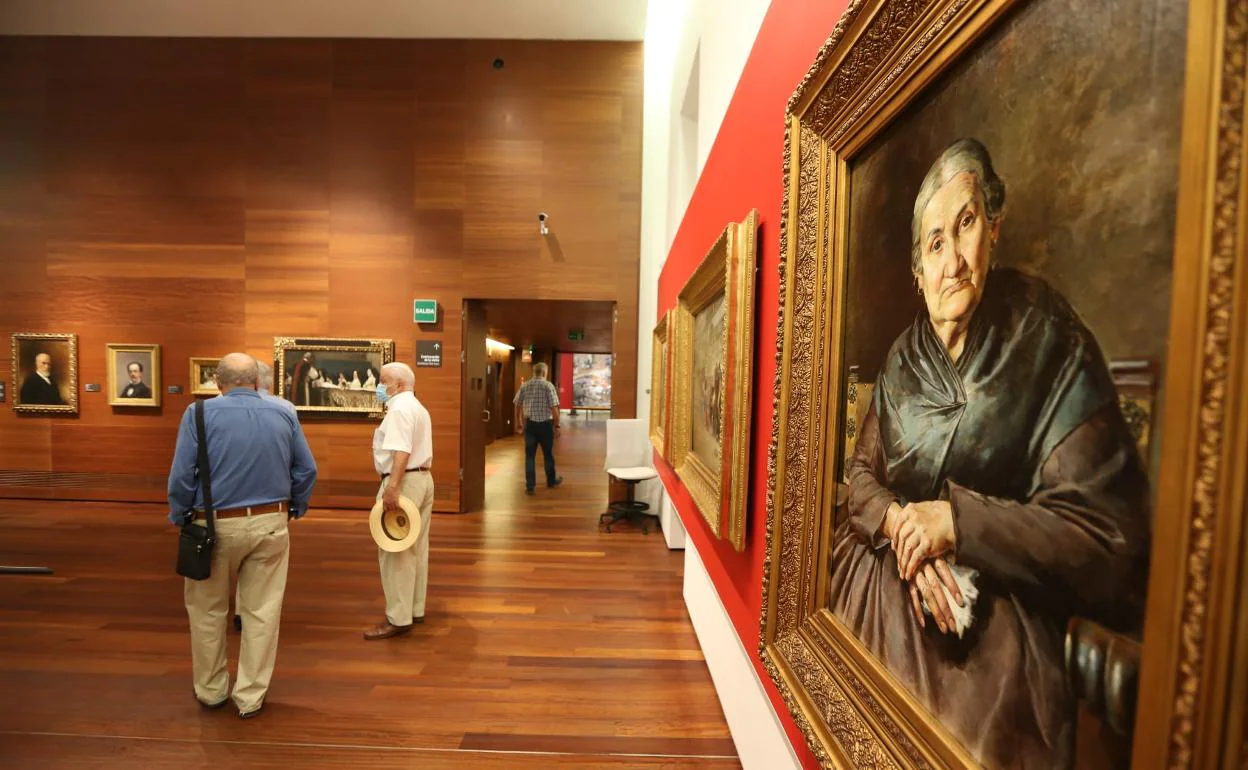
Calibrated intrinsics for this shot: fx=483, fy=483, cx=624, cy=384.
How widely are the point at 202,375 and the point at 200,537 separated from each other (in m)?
6.09

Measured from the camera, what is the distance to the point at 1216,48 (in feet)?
1.31

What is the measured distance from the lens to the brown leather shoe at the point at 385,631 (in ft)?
12.2

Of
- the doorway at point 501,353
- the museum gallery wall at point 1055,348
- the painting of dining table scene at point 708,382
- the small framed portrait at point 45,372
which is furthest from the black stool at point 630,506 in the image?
the small framed portrait at point 45,372

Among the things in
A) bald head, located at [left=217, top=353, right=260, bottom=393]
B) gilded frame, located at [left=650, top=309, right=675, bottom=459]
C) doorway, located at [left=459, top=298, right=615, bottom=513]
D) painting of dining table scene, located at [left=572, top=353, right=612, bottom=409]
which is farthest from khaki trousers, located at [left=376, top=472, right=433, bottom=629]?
painting of dining table scene, located at [left=572, top=353, right=612, bottom=409]

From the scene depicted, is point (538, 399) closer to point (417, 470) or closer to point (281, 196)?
point (417, 470)

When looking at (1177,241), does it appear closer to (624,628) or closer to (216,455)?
(216,455)

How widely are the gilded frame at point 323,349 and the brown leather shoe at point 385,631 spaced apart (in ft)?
12.7

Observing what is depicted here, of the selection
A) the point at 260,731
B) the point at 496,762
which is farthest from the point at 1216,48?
the point at 260,731

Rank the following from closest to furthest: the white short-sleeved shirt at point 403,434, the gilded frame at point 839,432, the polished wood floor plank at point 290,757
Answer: the gilded frame at point 839,432 < the polished wood floor plank at point 290,757 < the white short-sleeved shirt at point 403,434

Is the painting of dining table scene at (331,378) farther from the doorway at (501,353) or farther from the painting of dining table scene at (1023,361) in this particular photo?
the painting of dining table scene at (1023,361)

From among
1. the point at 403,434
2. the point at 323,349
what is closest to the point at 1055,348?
the point at 403,434

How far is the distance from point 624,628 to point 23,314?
396 inches

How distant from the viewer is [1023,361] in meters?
0.62

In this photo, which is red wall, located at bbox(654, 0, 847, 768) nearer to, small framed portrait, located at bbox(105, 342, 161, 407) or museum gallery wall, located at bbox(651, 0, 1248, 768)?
museum gallery wall, located at bbox(651, 0, 1248, 768)
